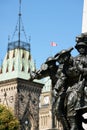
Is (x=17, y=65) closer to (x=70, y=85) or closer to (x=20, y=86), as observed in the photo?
(x=20, y=86)

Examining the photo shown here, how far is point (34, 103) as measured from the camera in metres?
107

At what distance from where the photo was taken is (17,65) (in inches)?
4129

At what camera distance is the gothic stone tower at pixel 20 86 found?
103375 millimetres

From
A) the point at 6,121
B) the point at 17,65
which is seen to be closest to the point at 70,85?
the point at 6,121

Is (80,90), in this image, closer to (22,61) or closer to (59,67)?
(59,67)

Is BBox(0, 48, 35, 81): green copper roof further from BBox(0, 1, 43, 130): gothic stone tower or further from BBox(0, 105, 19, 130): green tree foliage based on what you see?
BBox(0, 105, 19, 130): green tree foliage

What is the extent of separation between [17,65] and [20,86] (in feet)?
14.2

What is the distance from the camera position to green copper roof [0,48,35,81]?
10488cm

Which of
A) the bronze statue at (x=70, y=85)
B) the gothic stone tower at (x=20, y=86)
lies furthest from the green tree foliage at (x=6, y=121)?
the bronze statue at (x=70, y=85)

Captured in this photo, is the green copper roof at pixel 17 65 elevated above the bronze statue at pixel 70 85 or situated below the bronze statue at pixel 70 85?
above

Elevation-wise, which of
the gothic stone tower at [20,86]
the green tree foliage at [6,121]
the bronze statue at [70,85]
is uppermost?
the gothic stone tower at [20,86]

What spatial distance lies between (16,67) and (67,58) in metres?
91.9

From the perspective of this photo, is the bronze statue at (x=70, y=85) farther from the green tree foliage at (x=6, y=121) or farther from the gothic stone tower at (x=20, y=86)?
the gothic stone tower at (x=20, y=86)

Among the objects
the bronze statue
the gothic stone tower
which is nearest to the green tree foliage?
A: the gothic stone tower
